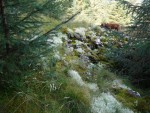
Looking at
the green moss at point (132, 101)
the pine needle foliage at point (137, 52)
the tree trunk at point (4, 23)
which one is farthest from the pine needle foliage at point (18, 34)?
the pine needle foliage at point (137, 52)

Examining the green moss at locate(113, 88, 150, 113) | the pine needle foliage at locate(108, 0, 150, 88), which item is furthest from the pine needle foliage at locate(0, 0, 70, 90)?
the pine needle foliage at locate(108, 0, 150, 88)

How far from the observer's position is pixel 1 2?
12.3 ft

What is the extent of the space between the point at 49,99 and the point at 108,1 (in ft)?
48.3

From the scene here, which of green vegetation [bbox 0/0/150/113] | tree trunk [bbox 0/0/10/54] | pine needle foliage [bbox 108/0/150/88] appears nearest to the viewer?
tree trunk [bbox 0/0/10/54]

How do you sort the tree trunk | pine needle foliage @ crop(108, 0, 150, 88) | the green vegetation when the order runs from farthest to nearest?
pine needle foliage @ crop(108, 0, 150, 88)
the green vegetation
the tree trunk

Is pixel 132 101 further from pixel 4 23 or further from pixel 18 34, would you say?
pixel 4 23

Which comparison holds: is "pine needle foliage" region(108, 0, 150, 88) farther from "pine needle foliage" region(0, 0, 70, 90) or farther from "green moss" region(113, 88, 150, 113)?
"pine needle foliage" region(0, 0, 70, 90)

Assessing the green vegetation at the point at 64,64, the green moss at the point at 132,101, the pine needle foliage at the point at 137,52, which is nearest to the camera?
the green vegetation at the point at 64,64

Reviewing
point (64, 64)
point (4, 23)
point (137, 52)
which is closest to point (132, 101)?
point (137, 52)

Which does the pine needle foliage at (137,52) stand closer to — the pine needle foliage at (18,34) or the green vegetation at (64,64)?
the green vegetation at (64,64)

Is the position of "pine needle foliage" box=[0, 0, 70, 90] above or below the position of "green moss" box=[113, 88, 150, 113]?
above

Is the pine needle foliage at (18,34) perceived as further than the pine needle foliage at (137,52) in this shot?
No

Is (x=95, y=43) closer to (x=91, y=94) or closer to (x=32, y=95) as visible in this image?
(x=91, y=94)

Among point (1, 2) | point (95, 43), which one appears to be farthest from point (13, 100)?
point (95, 43)
